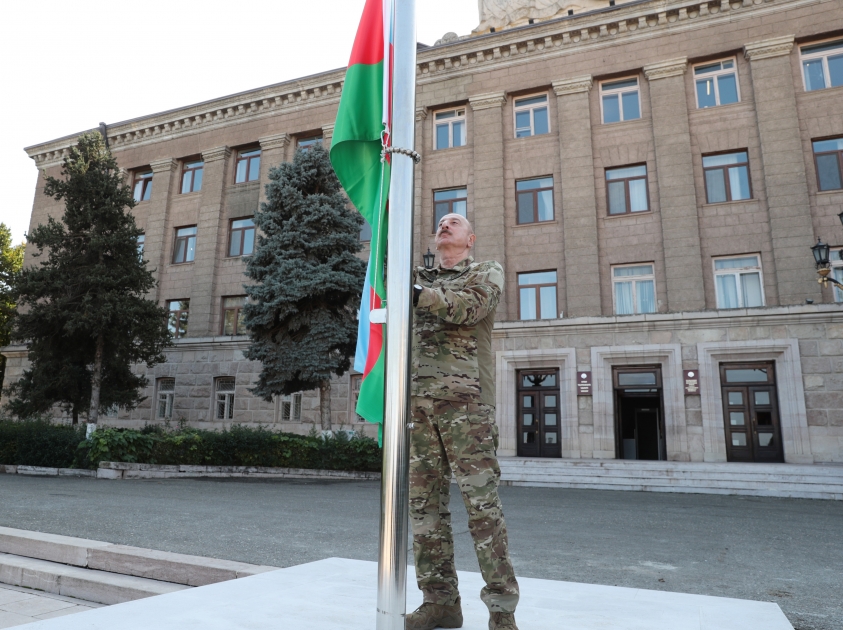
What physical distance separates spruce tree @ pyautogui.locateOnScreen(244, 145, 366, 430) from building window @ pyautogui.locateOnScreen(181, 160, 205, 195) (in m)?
11.0

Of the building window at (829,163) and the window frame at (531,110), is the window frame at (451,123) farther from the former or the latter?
the building window at (829,163)

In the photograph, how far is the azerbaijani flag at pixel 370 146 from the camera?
299cm

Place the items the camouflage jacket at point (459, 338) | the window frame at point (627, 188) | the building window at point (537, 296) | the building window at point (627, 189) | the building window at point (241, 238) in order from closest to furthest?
the camouflage jacket at point (459, 338) → the window frame at point (627, 188) → the building window at point (627, 189) → the building window at point (537, 296) → the building window at point (241, 238)

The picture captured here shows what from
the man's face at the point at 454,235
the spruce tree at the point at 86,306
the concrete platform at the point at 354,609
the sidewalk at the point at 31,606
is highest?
the spruce tree at the point at 86,306

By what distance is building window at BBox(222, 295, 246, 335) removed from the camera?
1062 inches

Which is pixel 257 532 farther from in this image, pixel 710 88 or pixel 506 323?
pixel 710 88

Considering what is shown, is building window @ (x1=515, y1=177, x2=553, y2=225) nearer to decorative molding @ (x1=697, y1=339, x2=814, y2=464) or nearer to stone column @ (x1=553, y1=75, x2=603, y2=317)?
stone column @ (x1=553, y1=75, x2=603, y2=317)

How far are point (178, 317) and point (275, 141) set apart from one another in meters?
9.24

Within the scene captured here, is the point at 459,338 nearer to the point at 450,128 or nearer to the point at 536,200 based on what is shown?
the point at 536,200

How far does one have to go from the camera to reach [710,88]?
Result: 2194cm

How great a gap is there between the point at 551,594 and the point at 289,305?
15935mm

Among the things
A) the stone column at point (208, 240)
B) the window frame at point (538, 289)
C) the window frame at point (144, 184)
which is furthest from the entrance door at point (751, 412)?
the window frame at point (144, 184)

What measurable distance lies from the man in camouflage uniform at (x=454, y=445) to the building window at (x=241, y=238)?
25.5m

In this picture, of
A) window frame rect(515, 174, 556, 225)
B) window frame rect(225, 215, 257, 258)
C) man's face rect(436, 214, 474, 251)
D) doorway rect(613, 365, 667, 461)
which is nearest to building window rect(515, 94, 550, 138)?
window frame rect(515, 174, 556, 225)
